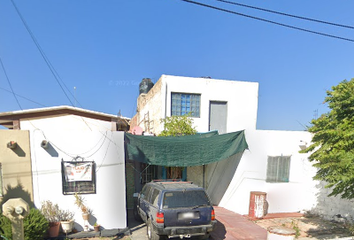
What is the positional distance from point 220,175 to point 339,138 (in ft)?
17.0

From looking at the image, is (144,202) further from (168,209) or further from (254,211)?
(254,211)

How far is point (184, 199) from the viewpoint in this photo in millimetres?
4754

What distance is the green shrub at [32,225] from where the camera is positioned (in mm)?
4430

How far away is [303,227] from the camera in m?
6.14

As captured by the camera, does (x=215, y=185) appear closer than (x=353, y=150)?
No

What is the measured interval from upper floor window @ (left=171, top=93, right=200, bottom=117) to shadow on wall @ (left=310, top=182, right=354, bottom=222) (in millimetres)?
6969

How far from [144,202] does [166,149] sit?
1873 mm

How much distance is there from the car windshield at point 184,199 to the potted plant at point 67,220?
3102 millimetres

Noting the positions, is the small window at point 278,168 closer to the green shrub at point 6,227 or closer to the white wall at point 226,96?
the white wall at point 226,96

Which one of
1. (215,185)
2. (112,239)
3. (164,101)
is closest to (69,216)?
(112,239)

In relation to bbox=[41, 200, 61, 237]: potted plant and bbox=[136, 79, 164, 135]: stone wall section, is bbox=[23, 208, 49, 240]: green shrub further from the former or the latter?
bbox=[136, 79, 164, 135]: stone wall section

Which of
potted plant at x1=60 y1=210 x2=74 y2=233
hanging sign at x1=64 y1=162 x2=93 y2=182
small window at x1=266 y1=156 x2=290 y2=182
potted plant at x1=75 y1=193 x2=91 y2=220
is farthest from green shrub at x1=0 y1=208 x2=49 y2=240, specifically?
small window at x1=266 y1=156 x2=290 y2=182

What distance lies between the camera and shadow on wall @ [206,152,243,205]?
775 centimetres

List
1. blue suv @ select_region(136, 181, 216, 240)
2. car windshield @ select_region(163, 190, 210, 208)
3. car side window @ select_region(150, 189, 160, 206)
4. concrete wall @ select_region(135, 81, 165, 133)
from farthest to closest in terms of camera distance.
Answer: concrete wall @ select_region(135, 81, 165, 133), car side window @ select_region(150, 189, 160, 206), car windshield @ select_region(163, 190, 210, 208), blue suv @ select_region(136, 181, 216, 240)
